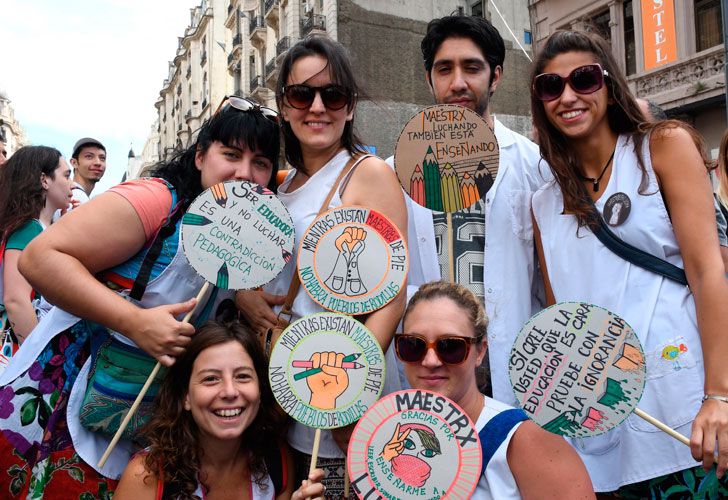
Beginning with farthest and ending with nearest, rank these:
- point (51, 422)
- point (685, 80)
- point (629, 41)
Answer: point (629, 41), point (685, 80), point (51, 422)

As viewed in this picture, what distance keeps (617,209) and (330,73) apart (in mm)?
1159

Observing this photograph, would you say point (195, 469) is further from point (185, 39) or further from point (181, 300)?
point (185, 39)

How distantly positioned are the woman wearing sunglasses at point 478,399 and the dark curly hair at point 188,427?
62cm

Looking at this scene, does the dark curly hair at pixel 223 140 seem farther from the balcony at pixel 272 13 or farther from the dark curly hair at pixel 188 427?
the balcony at pixel 272 13

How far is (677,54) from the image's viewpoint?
46.0 feet

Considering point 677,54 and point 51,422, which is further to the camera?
point 677,54

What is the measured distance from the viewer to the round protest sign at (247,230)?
2.38m

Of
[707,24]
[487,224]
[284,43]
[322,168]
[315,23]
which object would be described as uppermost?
[284,43]

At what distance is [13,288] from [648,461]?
340 cm

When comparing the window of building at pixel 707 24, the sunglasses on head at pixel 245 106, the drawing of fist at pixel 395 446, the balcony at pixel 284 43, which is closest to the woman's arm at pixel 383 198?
the drawing of fist at pixel 395 446

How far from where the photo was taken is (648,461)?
208cm

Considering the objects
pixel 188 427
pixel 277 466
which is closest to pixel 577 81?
pixel 277 466

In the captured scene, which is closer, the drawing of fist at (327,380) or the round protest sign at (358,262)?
the drawing of fist at (327,380)

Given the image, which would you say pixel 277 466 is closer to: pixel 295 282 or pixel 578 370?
pixel 295 282
